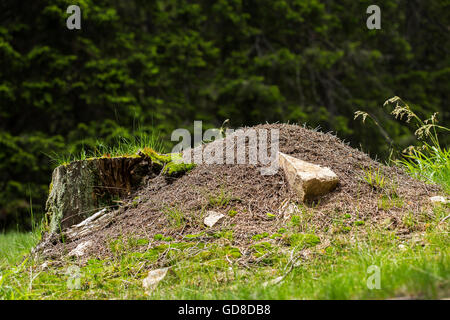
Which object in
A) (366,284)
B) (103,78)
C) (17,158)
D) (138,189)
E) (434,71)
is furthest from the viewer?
(434,71)

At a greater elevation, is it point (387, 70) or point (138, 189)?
point (387, 70)

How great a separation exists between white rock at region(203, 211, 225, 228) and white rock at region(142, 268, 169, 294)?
0.69 metres

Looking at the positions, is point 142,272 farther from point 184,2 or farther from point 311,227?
point 184,2

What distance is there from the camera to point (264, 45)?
11.3 meters

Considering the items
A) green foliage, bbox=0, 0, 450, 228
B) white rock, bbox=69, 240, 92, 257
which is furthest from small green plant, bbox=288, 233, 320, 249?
green foliage, bbox=0, 0, 450, 228

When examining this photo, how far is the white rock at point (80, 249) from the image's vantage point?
3.53 metres

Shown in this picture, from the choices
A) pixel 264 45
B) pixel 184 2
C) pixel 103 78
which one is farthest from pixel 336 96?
pixel 103 78

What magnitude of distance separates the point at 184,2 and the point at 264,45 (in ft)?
8.09

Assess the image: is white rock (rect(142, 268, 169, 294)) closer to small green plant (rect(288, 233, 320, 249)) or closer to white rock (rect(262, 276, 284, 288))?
white rock (rect(262, 276, 284, 288))

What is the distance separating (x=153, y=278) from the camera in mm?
2822

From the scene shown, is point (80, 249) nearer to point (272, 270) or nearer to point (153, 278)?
point (153, 278)

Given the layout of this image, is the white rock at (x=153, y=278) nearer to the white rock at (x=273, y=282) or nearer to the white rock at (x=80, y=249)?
the white rock at (x=273, y=282)

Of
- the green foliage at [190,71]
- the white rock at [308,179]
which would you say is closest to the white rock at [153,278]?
the white rock at [308,179]

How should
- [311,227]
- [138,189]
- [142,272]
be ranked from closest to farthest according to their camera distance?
[142,272], [311,227], [138,189]
